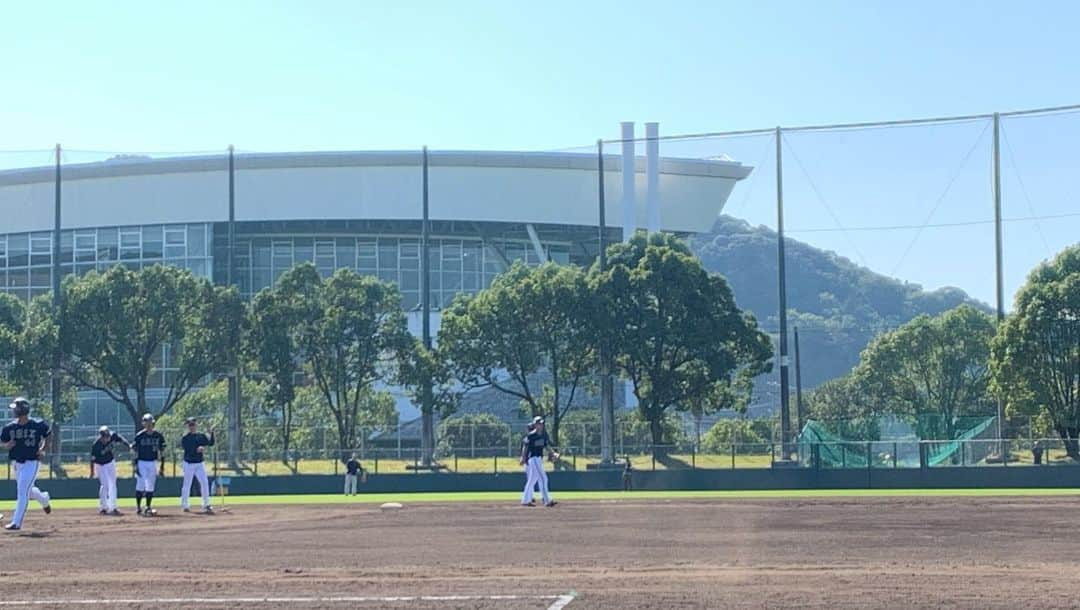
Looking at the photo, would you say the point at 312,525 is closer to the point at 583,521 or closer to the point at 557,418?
the point at 583,521

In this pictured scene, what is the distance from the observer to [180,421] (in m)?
76.4

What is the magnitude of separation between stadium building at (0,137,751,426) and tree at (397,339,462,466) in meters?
17.5

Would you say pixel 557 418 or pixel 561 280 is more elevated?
pixel 561 280

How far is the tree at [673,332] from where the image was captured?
56.8 m

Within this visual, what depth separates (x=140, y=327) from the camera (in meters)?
59.0

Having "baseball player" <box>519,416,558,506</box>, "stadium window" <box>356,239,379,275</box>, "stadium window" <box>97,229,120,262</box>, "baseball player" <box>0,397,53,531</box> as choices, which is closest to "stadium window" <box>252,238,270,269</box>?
"stadium window" <box>356,239,379,275</box>

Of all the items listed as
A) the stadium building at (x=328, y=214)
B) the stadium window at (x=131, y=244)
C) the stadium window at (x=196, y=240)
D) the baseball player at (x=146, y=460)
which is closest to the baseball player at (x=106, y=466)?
the baseball player at (x=146, y=460)

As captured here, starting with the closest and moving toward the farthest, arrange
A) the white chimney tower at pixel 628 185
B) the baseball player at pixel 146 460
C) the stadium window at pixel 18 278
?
the baseball player at pixel 146 460 < the white chimney tower at pixel 628 185 < the stadium window at pixel 18 278

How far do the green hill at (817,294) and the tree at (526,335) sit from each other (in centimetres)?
874

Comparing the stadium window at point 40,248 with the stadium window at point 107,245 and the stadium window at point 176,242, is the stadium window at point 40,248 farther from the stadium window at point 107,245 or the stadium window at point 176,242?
the stadium window at point 176,242

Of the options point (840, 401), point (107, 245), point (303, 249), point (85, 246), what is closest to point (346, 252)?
point (303, 249)

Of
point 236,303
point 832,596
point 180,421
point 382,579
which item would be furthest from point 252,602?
point 180,421

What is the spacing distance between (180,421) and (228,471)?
2606cm

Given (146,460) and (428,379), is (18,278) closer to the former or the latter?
(428,379)
